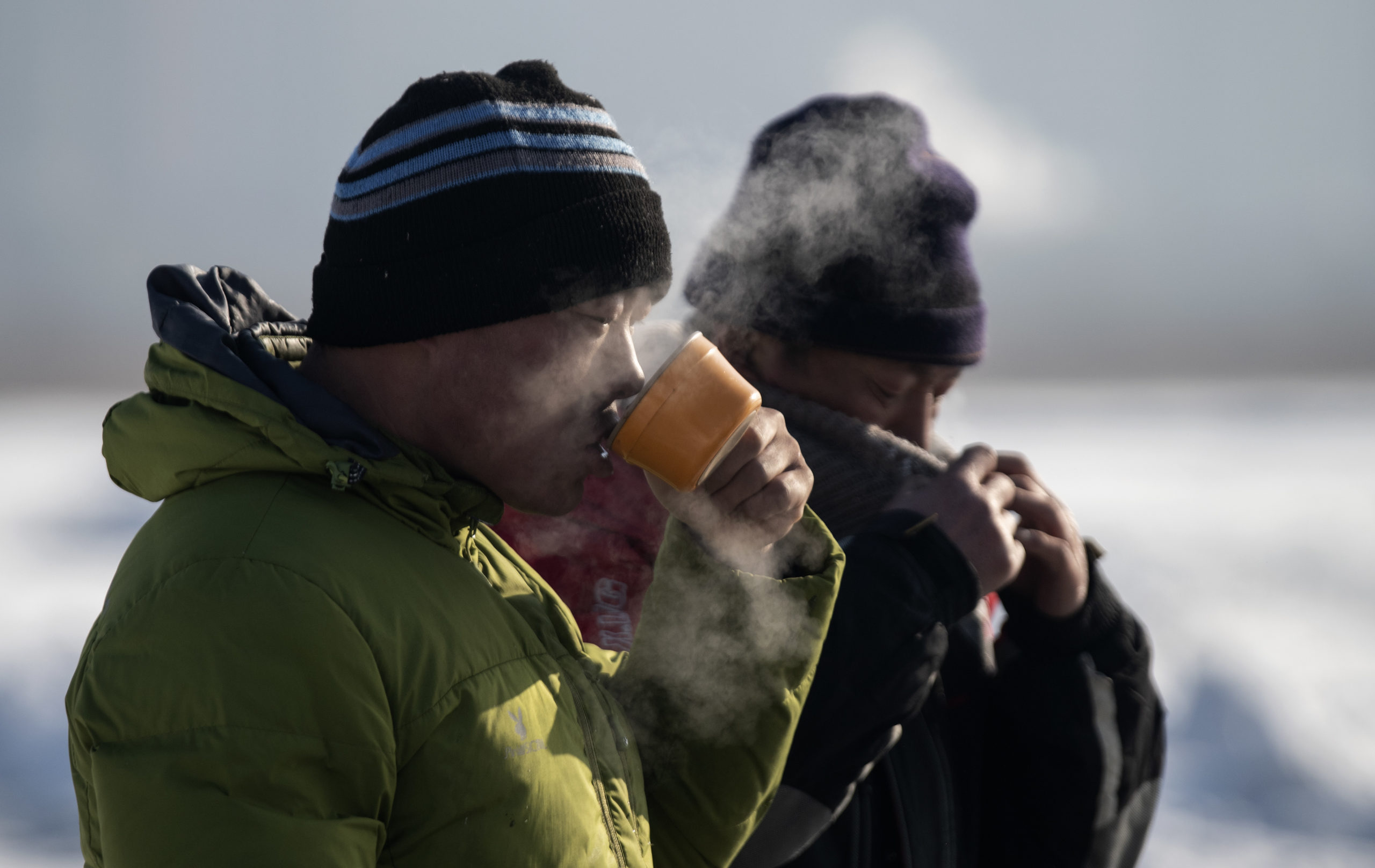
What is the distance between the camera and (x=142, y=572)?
93 cm

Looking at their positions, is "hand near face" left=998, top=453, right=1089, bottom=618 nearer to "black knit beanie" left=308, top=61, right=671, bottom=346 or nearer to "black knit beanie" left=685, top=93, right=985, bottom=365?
"black knit beanie" left=685, top=93, right=985, bottom=365

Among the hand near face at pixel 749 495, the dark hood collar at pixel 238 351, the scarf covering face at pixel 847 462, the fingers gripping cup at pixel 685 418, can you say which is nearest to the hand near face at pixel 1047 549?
Result: the scarf covering face at pixel 847 462

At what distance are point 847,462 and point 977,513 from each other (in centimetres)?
29

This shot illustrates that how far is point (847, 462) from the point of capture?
196 centimetres

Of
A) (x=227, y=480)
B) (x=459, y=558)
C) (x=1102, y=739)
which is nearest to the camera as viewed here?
(x=227, y=480)

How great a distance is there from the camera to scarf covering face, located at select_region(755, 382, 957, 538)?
6.42 feet

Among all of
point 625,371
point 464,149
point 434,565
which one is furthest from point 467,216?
point 434,565

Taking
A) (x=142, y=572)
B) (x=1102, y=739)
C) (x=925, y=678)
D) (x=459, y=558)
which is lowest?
(x=142, y=572)

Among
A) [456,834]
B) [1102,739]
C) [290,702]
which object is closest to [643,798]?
[456,834]

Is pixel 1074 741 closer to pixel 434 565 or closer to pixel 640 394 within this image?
pixel 640 394

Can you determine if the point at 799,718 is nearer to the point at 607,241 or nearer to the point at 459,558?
the point at 459,558

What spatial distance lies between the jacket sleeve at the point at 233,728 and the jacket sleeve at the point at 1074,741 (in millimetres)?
1325

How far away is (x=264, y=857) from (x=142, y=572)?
0.28m

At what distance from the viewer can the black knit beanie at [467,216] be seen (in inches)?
45.9
